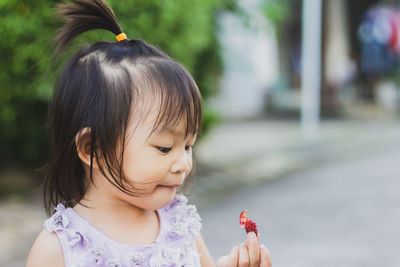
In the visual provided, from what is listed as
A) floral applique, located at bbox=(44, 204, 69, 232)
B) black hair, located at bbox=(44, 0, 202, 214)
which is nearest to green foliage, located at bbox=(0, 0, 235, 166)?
black hair, located at bbox=(44, 0, 202, 214)

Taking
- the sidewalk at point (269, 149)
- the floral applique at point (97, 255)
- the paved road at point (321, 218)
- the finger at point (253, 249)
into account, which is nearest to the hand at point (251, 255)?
the finger at point (253, 249)

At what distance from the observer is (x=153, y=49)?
4.76 feet

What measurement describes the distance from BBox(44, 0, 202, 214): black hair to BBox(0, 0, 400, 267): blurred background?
30cm

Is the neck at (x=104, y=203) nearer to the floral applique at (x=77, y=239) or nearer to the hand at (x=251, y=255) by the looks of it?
the floral applique at (x=77, y=239)

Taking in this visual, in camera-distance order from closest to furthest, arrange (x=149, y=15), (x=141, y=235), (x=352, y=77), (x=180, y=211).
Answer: (x=141, y=235)
(x=180, y=211)
(x=149, y=15)
(x=352, y=77)

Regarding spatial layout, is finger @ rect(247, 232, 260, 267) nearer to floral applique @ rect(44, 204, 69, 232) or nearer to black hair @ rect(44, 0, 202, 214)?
black hair @ rect(44, 0, 202, 214)

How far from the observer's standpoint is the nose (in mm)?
1337

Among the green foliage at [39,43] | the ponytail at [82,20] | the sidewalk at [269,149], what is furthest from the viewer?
the sidewalk at [269,149]

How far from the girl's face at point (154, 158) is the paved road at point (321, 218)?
2277 mm

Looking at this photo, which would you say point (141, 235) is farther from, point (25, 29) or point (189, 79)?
point (25, 29)

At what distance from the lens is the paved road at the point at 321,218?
362cm

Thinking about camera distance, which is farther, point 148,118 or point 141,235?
point 141,235

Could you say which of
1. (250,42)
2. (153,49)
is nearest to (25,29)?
(153,49)

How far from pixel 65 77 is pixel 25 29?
2461 mm
